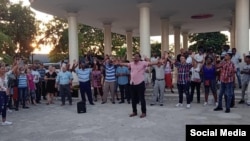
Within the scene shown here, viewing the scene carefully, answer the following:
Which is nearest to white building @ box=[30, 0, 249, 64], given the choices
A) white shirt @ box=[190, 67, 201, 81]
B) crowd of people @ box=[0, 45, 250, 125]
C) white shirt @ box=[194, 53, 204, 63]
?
crowd of people @ box=[0, 45, 250, 125]

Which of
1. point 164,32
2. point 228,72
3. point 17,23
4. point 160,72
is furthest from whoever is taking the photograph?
point 17,23

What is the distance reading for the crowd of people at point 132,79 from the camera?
9317 millimetres

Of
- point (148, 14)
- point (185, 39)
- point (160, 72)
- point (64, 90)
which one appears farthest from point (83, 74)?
point (185, 39)

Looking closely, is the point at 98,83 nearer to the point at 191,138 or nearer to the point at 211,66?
the point at 211,66

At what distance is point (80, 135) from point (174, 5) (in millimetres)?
11944

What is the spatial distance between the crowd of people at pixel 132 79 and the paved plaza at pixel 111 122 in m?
0.50

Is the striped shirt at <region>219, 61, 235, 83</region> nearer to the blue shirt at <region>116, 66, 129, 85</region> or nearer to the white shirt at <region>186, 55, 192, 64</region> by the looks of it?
the white shirt at <region>186, 55, 192, 64</region>

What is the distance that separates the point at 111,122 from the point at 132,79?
53.1 inches

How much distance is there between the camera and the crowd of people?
30.6ft

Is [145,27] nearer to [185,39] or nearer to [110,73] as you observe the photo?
[110,73]

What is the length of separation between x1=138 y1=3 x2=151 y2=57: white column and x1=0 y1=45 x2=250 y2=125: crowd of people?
1.95m

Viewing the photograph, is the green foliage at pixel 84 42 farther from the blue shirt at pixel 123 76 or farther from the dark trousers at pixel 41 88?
the blue shirt at pixel 123 76

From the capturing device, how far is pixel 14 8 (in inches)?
1207

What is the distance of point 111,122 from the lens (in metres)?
8.70
